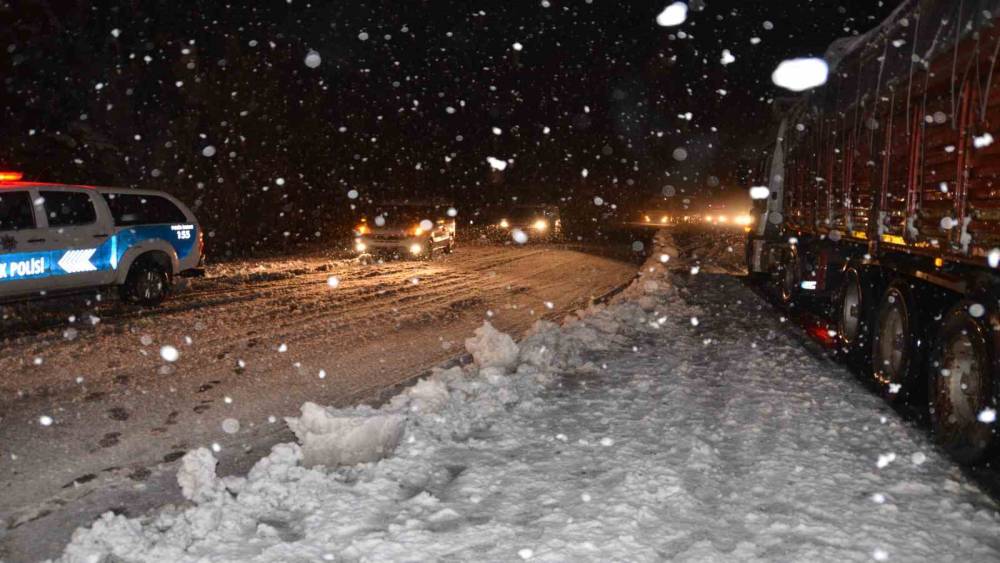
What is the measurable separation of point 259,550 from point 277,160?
24.1 m

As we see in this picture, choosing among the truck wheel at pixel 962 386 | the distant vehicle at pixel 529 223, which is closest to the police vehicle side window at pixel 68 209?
the truck wheel at pixel 962 386

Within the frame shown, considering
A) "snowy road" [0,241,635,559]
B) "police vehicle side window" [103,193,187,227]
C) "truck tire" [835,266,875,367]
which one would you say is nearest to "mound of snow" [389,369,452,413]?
"snowy road" [0,241,635,559]

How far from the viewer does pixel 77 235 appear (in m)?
10.4

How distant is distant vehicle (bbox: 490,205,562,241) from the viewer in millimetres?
30469

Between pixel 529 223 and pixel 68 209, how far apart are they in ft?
70.3

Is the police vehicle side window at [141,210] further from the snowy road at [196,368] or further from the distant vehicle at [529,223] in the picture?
the distant vehicle at [529,223]

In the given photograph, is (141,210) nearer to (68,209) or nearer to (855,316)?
(68,209)

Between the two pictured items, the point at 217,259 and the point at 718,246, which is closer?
the point at 217,259

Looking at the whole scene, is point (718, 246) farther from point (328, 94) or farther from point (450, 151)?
point (450, 151)

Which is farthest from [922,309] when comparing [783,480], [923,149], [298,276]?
[298,276]

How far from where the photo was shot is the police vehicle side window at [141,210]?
11.2 m

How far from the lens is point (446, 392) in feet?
19.9

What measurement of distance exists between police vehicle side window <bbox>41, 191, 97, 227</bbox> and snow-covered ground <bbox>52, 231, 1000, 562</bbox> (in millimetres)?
6663

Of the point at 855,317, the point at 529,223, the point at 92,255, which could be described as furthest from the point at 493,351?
the point at 529,223
